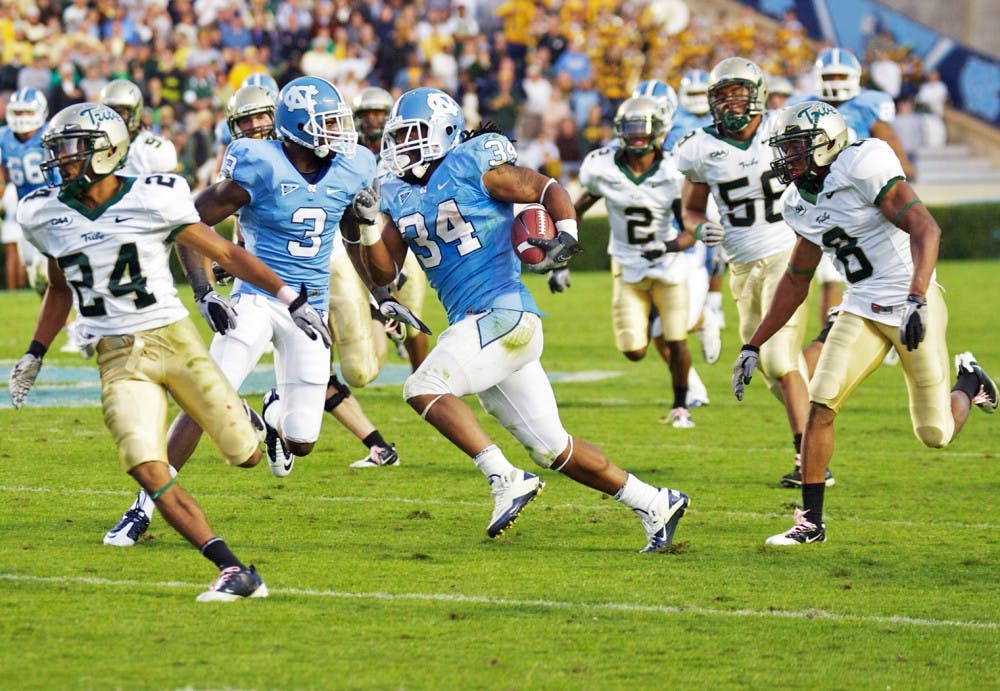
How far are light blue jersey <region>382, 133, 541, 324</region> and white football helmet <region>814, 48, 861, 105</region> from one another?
14.3ft

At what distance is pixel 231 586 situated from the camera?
4672 mm

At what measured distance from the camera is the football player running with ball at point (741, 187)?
7.41 metres

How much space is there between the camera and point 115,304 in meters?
4.86

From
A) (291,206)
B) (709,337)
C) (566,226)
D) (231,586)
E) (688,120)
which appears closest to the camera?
→ (231,586)

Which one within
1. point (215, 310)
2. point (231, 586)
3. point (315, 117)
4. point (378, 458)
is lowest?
point (378, 458)

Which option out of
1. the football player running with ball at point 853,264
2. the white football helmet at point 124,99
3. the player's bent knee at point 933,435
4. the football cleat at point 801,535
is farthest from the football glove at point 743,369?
the white football helmet at point 124,99

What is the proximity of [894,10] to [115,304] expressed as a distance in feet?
70.3

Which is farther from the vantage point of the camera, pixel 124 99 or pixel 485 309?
pixel 124 99

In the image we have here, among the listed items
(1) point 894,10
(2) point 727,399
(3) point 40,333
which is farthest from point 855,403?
(1) point 894,10

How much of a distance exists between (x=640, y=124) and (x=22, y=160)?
174 inches

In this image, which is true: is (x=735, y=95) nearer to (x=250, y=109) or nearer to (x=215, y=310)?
(x=250, y=109)

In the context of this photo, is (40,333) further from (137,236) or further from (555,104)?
(555,104)

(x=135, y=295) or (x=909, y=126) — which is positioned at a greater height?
(x=135, y=295)

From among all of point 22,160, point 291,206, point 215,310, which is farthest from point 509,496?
point 22,160
